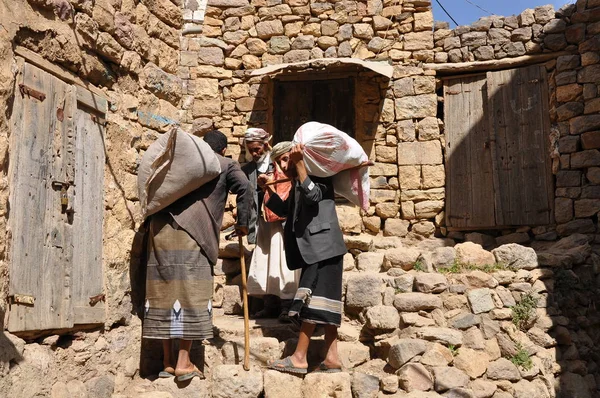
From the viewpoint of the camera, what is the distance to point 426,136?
331 inches

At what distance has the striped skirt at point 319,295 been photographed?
175 inches

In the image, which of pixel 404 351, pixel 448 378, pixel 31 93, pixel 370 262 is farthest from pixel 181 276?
pixel 370 262

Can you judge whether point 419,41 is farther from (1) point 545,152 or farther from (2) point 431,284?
(2) point 431,284

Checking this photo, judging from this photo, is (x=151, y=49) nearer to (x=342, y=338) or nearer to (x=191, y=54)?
(x=342, y=338)

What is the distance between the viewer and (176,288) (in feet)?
14.0

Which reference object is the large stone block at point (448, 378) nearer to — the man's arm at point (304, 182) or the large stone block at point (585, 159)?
the man's arm at point (304, 182)

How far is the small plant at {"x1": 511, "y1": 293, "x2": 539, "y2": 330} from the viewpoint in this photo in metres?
5.41

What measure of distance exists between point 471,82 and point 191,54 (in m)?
3.46

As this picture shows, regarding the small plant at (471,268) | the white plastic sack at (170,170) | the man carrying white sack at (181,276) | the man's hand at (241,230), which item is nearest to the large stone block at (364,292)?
the small plant at (471,268)

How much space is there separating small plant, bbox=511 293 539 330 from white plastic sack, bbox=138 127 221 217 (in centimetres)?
267

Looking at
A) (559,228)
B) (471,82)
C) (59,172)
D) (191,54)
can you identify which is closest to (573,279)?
(559,228)

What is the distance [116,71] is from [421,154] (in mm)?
4697

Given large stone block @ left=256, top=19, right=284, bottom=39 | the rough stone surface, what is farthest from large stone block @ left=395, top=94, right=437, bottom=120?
the rough stone surface

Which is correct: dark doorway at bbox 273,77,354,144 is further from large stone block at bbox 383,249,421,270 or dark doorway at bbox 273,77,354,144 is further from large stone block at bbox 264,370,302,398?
large stone block at bbox 264,370,302,398
